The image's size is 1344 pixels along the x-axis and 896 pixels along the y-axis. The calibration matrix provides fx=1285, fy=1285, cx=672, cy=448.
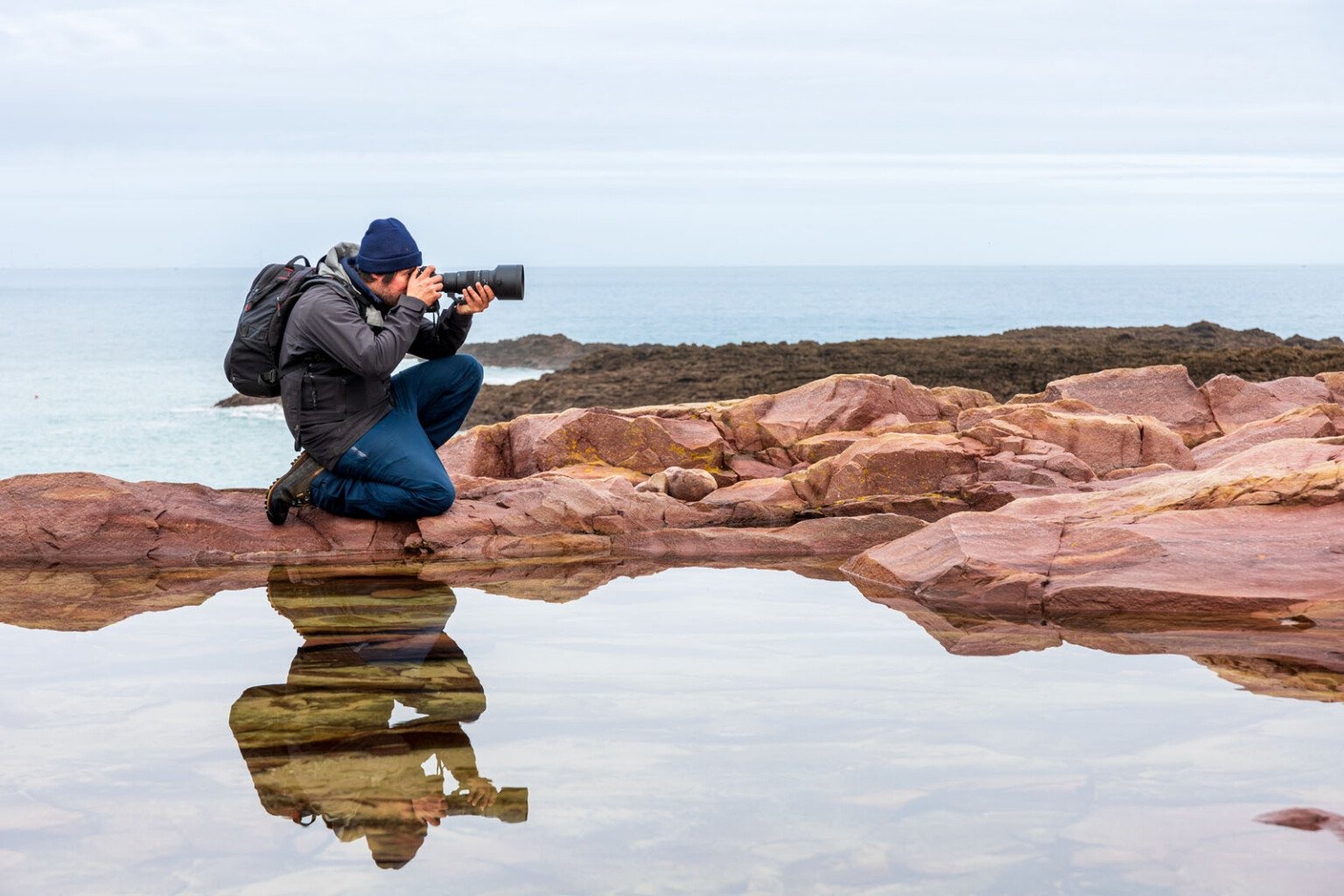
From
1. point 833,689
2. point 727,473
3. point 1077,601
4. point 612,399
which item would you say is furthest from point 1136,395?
point 612,399

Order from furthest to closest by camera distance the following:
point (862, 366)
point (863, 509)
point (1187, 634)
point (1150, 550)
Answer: point (862, 366), point (863, 509), point (1150, 550), point (1187, 634)

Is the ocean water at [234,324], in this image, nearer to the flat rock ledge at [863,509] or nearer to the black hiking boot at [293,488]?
the flat rock ledge at [863,509]

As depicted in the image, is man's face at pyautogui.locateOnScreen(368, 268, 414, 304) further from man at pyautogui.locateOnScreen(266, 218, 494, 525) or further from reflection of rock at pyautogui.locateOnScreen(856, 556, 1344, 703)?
reflection of rock at pyautogui.locateOnScreen(856, 556, 1344, 703)

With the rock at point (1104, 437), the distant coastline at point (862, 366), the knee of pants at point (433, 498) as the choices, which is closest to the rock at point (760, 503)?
the knee of pants at point (433, 498)

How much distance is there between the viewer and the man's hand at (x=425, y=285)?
6500 mm

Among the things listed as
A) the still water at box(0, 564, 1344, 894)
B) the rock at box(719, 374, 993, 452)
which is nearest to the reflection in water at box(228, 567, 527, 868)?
the still water at box(0, 564, 1344, 894)

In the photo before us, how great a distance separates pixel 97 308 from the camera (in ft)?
446

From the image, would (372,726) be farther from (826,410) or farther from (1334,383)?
(1334,383)

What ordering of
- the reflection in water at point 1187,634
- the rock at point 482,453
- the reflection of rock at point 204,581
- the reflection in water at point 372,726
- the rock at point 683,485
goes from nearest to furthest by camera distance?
1. the reflection in water at point 372,726
2. the reflection in water at point 1187,634
3. the reflection of rock at point 204,581
4. the rock at point 683,485
5. the rock at point 482,453

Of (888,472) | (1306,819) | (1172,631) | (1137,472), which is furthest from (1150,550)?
(1306,819)

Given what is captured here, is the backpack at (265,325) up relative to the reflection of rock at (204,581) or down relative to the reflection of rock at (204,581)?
up

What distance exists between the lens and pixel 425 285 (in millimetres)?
6527

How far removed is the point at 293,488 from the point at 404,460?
2.03 ft

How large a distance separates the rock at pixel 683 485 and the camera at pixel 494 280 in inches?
78.0
